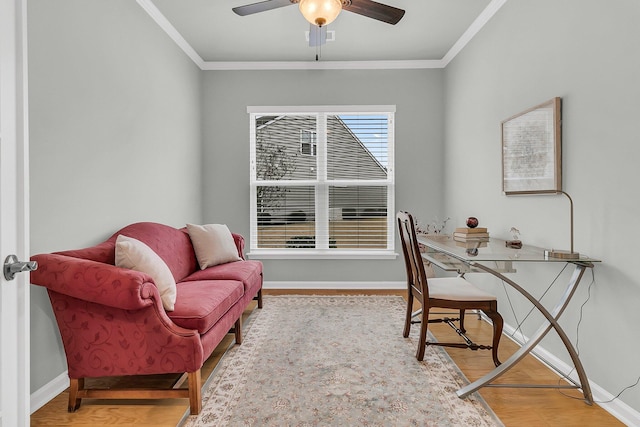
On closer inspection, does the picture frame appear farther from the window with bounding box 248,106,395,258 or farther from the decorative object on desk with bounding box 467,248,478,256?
the window with bounding box 248,106,395,258

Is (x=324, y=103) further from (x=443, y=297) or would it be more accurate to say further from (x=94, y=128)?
(x=443, y=297)

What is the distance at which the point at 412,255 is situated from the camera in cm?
266

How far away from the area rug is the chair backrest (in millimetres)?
505

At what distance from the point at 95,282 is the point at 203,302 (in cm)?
61

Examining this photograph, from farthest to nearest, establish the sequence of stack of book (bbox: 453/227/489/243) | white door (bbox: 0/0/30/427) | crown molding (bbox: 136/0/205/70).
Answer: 1. crown molding (bbox: 136/0/205/70)
2. stack of book (bbox: 453/227/489/243)
3. white door (bbox: 0/0/30/427)

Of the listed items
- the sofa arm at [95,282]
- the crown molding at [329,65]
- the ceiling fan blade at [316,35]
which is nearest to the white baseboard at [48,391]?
the sofa arm at [95,282]

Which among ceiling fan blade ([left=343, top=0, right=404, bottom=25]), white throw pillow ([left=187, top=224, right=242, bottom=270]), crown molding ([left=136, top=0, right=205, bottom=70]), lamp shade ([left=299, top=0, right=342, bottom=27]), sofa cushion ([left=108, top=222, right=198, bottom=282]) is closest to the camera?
lamp shade ([left=299, top=0, right=342, bottom=27])

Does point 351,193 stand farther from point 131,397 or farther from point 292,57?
point 131,397

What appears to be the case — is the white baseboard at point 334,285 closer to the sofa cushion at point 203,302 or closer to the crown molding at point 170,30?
the sofa cushion at point 203,302

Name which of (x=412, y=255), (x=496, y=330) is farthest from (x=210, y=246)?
(x=496, y=330)

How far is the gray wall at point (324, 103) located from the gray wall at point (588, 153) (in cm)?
135

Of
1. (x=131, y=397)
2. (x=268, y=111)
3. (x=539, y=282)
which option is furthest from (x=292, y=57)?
(x=131, y=397)

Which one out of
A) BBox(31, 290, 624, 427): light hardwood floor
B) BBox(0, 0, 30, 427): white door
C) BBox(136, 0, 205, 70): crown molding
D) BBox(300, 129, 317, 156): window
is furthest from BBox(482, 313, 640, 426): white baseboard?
BBox(136, 0, 205, 70): crown molding

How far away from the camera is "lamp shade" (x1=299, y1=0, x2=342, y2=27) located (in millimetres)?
2168
